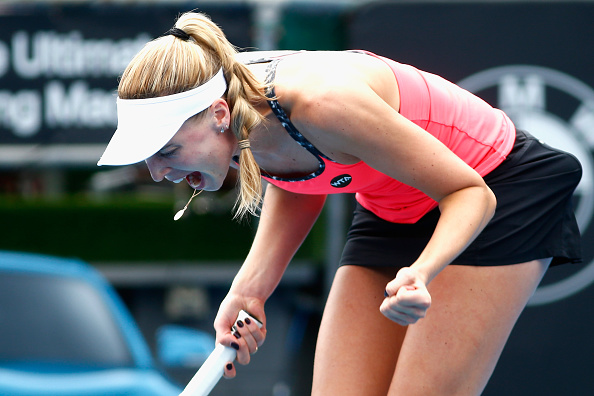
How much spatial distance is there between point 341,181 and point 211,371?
0.63 m

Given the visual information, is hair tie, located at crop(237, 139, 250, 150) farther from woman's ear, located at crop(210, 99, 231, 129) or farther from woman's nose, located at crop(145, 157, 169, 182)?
woman's nose, located at crop(145, 157, 169, 182)

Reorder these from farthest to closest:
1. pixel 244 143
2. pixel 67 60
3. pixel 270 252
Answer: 1. pixel 67 60
2. pixel 270 252
3. pixel 244 143

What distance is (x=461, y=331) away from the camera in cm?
202

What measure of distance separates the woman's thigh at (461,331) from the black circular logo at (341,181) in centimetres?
34

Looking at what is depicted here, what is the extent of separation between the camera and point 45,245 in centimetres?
833

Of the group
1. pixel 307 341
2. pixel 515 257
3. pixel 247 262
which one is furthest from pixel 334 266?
pixel 515 257

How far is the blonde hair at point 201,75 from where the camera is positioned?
6.25 ft

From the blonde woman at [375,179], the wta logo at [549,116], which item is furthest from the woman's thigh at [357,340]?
the wta logo at [549,116]

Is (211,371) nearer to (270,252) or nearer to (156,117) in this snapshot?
(270,252)

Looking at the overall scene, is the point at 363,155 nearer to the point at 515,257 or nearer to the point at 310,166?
the point at 310,166

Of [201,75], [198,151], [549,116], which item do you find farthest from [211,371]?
[549,116]

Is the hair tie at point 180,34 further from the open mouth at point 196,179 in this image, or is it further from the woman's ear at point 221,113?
the open mouth at point 196,179

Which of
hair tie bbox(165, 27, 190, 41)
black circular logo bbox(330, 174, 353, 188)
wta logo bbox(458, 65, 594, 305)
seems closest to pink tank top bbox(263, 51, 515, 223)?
black circular logo bbox(330, 174, 353, 188)

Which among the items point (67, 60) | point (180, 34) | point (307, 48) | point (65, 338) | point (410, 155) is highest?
point (180, 34)
